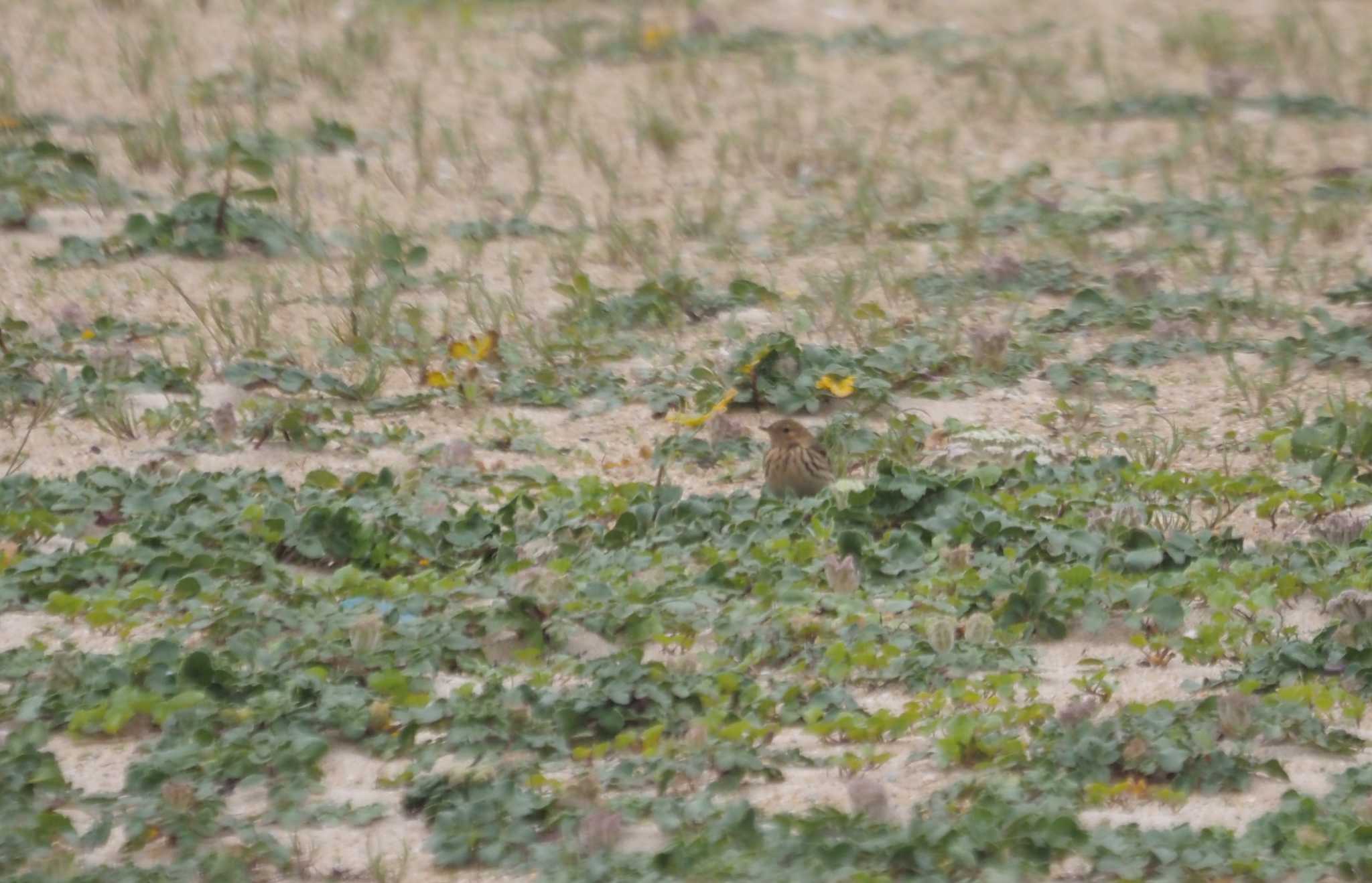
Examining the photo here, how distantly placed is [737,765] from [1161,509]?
77.8 inches

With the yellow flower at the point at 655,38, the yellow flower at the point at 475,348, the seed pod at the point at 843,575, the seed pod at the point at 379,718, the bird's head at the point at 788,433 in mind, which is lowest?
the seed pod at the point at 379,718

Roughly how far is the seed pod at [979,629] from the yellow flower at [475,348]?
2.82m

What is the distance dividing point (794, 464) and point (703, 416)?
1.96ft

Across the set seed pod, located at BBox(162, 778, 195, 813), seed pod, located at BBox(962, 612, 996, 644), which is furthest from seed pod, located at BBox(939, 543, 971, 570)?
seed pod, located at BBox(162, 778, 195, 813)

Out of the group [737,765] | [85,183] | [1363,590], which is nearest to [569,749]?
[737,765]

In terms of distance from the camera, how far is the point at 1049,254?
354 inches

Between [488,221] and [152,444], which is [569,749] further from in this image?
[488,221]

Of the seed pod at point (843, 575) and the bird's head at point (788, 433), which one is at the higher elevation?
the bird's head at point (788, 433)

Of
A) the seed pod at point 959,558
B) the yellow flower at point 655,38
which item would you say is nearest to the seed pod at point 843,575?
the seed pod at point 959,558

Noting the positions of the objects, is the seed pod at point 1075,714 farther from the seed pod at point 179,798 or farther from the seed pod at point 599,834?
the seed pod at point 179,798

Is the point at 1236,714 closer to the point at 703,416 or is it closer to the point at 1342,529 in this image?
the point at 1342,529

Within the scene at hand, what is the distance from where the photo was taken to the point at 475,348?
7594mm

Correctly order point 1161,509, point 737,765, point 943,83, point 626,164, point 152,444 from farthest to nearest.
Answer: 1. point 943,83
2. point 626,164
3. point 152,444
4. point 1161,509
5. point 737,765

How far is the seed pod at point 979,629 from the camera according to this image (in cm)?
517
